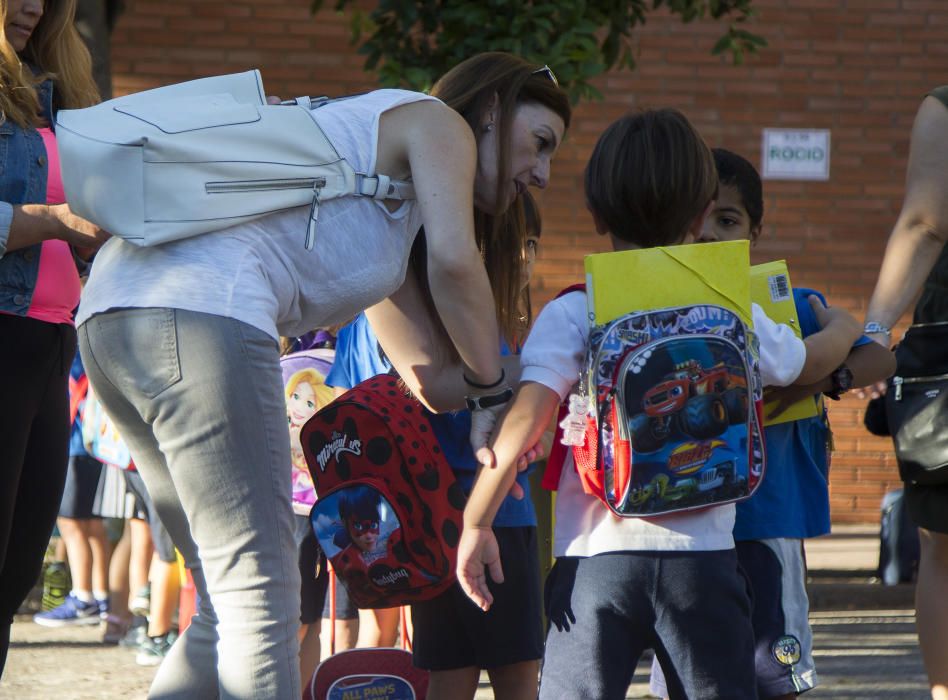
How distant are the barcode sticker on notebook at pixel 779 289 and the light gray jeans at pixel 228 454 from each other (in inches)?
46.3

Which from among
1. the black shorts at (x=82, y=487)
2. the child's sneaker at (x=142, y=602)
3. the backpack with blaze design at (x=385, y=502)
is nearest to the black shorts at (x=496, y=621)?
the backpack with blaze design at (x=385, y=502)

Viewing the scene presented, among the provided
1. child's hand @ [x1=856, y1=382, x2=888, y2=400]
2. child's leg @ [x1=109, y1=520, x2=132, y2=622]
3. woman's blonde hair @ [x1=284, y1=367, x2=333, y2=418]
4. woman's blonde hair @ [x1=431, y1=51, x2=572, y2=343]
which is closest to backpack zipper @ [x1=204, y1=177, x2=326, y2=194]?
woman's blonde hair @ [x1=431, y1=51, x2=572, y2=343]

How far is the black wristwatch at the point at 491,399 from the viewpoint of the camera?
9.00 ft

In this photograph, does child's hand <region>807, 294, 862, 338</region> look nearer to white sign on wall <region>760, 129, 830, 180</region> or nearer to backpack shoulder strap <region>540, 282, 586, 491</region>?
backpack shoulder strap <region>540, 282, 586, 491</region>

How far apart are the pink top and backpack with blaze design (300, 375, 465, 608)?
661 mm

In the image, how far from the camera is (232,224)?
245 cm

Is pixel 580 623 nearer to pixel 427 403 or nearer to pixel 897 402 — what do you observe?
pixel 427 403

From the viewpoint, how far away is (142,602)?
644 centimetres

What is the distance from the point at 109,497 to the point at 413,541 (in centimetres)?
392

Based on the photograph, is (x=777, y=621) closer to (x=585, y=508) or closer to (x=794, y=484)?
(x=794, y=484)

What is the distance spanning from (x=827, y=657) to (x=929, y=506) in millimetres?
2747

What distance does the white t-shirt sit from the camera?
242 cm

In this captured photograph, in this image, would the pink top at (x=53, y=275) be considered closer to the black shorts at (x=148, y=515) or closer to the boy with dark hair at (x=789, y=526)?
the boy with dark hair at (x=789, y=526)

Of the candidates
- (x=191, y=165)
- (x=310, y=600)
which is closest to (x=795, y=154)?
(x=310, y=600)
